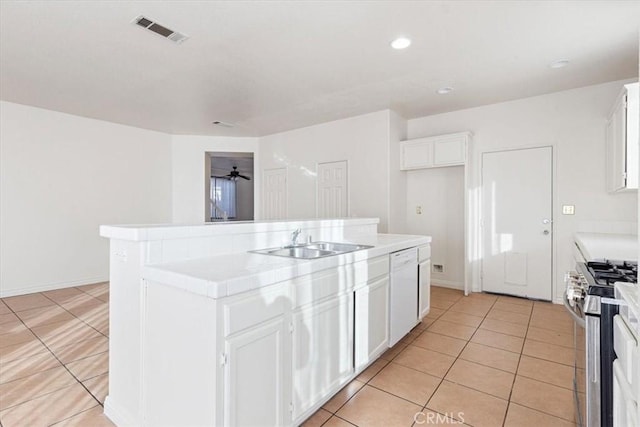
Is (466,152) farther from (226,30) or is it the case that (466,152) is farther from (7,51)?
(7,51)

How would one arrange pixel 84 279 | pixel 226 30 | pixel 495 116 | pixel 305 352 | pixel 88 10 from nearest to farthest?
pixel 305 352 → pixel 88 10 → pixel 226 30 → pixel 495 116 → pixel 84 279

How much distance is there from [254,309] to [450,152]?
3910 millimetres

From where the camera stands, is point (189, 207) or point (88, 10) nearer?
point (88, 10)

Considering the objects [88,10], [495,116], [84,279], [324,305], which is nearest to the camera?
[324,305]

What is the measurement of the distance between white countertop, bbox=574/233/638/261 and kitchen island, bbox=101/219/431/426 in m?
1.72

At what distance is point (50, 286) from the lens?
4.65 meters

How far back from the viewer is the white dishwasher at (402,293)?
263 centimetres

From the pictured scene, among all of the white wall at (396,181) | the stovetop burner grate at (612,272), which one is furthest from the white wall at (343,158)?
the stovetop burner grate at (612,272)

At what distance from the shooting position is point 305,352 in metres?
1.77

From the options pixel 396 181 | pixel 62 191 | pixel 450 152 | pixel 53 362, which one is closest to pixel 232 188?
pixel 62 191

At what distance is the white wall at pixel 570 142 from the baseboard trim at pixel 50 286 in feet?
20.1

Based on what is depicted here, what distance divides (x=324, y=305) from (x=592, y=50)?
331 cm

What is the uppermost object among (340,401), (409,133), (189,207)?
(409,133)

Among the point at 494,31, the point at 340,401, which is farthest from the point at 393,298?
the point at 494,31
